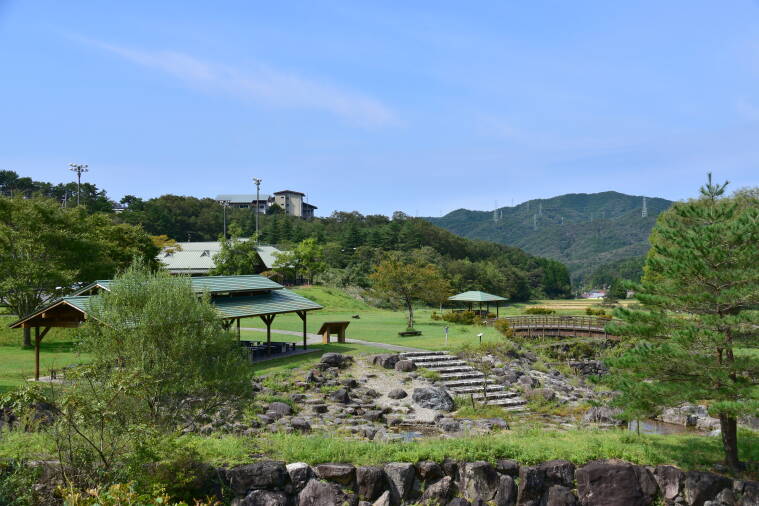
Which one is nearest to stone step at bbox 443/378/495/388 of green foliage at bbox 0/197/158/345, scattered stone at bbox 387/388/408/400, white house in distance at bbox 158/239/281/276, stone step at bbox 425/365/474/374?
stone step at bbox 425/365/474/374

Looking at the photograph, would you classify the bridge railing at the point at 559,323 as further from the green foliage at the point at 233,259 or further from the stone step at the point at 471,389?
the green foliage at the point at 233,259

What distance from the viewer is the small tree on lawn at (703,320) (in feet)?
34.0

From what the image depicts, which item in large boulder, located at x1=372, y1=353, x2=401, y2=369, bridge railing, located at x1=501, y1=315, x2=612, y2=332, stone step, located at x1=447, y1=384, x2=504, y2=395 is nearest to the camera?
stone step, located at x1=447, y1=384, x2=504, y2=395

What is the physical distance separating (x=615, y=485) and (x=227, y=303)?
17.9 meters

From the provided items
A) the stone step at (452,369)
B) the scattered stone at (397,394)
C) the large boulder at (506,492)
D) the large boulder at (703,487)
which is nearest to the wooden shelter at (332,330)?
the stone step at (452,369)

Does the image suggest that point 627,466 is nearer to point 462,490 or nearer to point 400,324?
point 462,490

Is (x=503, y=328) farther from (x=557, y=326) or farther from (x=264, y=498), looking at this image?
(x=264, y=498)

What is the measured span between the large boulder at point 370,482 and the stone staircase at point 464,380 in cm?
1030

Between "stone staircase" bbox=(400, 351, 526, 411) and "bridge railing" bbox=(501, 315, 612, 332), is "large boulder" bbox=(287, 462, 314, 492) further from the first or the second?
"bridge railing" bbox=(501, 315, 612, 332)

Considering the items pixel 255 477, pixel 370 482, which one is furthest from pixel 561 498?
pixel 255 477

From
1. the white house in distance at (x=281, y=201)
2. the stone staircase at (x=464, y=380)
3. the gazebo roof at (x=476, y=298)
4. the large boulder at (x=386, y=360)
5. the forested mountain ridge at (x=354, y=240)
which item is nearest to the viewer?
the stone staircase at (x=464, y=380)

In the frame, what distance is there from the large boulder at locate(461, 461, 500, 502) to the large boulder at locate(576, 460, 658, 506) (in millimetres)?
1657

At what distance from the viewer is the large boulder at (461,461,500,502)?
34.0 ft

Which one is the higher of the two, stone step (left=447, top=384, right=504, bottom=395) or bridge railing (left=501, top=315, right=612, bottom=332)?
bridge railing (left=501, top=315, right=612, bottom=332)
